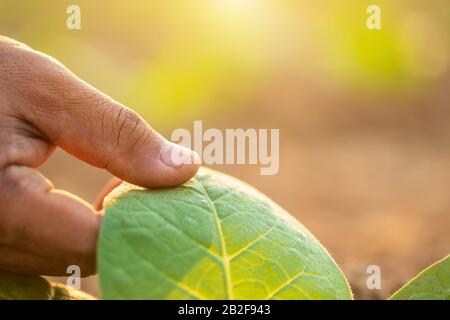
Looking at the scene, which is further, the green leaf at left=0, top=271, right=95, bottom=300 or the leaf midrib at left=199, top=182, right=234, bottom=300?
the green leaf at left=0, top=271, right=95, bottom=300

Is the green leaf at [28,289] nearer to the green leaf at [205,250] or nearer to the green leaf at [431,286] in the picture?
the green leaf at [205,250]

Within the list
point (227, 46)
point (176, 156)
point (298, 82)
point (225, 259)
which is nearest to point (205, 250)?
point (225, 259)

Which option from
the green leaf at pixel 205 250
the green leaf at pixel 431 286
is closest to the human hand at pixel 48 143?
the green leaf at pixel 205 250

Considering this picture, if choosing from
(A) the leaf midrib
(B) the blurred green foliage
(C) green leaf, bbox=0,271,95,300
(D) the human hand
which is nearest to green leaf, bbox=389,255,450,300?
(A) the leaf midrib

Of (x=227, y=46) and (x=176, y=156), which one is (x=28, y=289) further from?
(x=227, y=46)

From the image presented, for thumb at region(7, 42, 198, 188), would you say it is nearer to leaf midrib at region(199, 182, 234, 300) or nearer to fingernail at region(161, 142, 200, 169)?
fingernail at region(161, 142, 200, 169)
